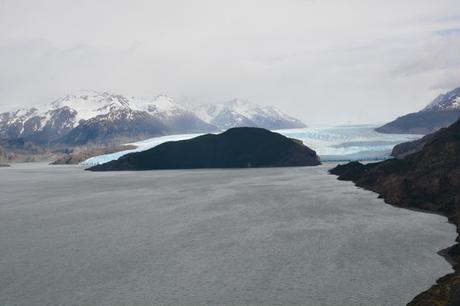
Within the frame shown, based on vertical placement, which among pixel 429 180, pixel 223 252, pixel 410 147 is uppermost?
pixel 410 147

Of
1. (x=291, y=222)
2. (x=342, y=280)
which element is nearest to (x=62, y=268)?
(x=342, y=280)

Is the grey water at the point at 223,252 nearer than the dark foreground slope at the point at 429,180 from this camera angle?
Yes

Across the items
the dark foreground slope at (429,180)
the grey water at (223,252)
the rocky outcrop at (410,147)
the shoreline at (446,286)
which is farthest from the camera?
the rocky outcrop at (410,147)

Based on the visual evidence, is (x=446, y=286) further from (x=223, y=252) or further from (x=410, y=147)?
(x=410, y=147)

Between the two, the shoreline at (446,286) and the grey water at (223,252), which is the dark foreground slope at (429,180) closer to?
the grey water at (223,252)

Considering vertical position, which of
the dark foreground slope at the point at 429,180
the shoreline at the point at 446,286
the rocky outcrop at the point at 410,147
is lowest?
the shoreline at the point at 446,286

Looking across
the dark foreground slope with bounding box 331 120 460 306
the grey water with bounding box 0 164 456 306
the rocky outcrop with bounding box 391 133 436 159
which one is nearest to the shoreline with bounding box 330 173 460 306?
the grey water with bounding box 0 164 456 306

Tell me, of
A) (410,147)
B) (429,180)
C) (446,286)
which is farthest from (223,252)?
(410,147)

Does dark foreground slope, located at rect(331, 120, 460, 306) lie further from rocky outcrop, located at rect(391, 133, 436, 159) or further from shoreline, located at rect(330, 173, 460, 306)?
rocky outcrop, located at rect(391, 133, 436, 159)

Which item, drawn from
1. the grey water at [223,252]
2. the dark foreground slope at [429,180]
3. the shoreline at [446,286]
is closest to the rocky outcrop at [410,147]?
the dark foreground slope at [429,180]
